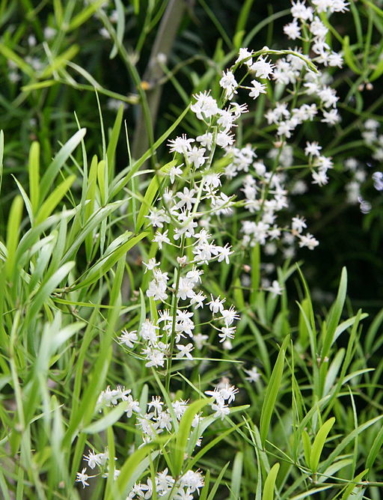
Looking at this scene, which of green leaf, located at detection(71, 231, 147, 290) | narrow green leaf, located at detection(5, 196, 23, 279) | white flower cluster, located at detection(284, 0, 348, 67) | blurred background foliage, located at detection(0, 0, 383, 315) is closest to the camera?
narrow green leaf, located at detection(5, 196, 23, 279)

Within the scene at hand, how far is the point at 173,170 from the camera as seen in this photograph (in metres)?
0.38

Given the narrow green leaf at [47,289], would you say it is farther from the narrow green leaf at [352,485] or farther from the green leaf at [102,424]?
the narrow green leaf at [352,485]

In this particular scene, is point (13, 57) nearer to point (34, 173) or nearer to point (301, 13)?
point (34, 173)

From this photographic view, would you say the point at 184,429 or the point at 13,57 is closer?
the point at 184,429

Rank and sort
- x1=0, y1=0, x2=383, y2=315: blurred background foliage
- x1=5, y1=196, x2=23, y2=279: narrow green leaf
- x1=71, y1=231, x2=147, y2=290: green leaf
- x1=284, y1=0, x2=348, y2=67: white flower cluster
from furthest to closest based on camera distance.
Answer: x1=0, y1=0, x2=383, y2=315: blurred background foliage, x1=284, y1=0, x2=348, y2=67: white flower cluster, x1=71, y1=231, x2=147, y2=290: green leaf, x1=5, y1=196, x2=23, y2=279: narrow green leaf

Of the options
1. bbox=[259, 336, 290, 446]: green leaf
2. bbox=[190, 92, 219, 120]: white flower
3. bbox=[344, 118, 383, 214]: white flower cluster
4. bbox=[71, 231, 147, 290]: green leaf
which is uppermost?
bbox=[190, 92, 219, 120]: white flower

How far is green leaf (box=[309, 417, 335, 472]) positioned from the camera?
1.29 feet

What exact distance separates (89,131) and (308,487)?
779mm

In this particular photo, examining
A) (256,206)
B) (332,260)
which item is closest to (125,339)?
(256,206)

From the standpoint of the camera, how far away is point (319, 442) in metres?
0.40

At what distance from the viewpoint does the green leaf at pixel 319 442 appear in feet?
1.29

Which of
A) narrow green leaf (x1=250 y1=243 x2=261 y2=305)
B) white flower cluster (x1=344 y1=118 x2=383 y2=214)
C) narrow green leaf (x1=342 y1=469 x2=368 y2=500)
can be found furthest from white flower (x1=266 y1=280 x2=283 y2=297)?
white flower cluster (x1=344 y1=118 x2=383 y2=214)

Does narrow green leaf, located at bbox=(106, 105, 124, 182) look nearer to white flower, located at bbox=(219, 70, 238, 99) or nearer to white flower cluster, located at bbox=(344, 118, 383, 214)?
white flower, located at bbox=(219, 70, 238, 99)

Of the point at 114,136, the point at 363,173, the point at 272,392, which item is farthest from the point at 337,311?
the point at 363,173
